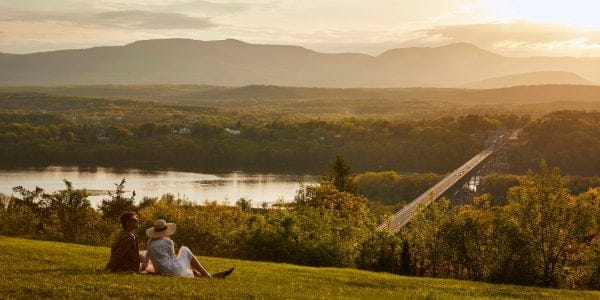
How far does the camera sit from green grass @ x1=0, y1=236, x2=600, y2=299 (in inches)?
486

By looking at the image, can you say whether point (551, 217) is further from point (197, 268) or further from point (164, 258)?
point (164, 258)

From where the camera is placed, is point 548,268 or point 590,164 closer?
point 548,268

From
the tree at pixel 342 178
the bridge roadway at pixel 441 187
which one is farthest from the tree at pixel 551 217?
the tree at pixel 342 178

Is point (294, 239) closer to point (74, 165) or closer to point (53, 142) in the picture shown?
point (74, 165)

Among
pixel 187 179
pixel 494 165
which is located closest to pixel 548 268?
pixel 187 179

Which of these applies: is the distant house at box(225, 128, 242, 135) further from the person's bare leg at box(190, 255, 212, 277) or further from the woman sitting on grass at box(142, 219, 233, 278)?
the woman sitting on grass at box(142, 219, 233, 278)

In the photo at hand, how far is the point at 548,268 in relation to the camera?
80.0 feet

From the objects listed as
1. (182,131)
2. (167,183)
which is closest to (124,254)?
(167,183)

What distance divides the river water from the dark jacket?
6954 cm

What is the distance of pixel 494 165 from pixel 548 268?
10732cm

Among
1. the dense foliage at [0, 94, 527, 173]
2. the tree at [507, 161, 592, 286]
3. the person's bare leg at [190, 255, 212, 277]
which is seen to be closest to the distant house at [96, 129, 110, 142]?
the dense foliage at [0, 94, 527, 173]

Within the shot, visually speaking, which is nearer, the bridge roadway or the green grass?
the green grass

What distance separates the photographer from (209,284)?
45.1 feet

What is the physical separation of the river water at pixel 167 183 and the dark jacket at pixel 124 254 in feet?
228
